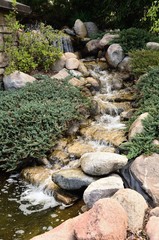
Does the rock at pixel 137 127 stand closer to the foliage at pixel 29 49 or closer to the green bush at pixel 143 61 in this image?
the green bush at pixel 143 61

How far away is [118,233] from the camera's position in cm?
299

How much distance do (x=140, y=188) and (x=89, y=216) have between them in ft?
4.38

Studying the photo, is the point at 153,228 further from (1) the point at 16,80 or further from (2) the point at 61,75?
(2) the point at 61,75

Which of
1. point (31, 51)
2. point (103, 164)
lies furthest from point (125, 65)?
point (103, 164)

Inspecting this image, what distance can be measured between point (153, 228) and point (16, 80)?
4.94 m

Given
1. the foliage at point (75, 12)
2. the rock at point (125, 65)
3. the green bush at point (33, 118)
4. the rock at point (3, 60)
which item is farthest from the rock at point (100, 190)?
the foliage at point (75, 12)

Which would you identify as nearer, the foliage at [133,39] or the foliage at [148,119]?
the foliage at [148,119]

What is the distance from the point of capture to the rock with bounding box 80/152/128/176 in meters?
4.43

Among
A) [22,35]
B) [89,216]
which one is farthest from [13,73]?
[89,216]

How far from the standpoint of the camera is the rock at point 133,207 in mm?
3329

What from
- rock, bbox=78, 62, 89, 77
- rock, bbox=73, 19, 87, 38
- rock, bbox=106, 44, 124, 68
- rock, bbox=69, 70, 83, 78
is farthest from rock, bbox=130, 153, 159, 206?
rock, bbox=73, 19, 87, 38

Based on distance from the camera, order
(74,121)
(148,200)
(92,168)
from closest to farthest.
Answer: (148,200) → (92,168) → (74,121)

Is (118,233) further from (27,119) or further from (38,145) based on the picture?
(27,119)

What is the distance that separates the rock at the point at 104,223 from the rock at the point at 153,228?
0.26 meters
